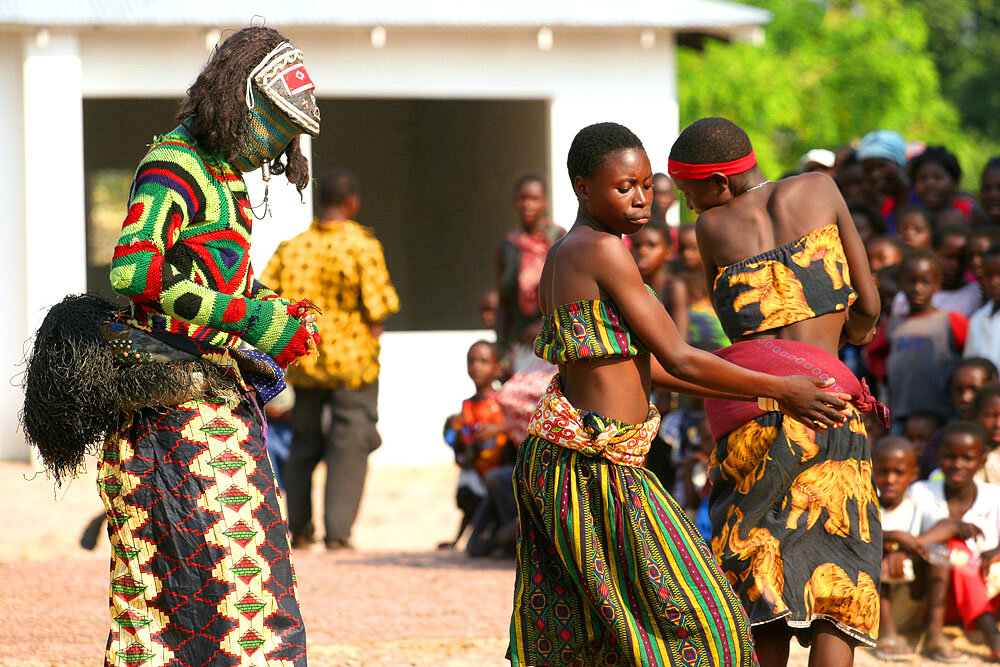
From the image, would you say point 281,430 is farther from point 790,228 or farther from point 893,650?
point 790,228

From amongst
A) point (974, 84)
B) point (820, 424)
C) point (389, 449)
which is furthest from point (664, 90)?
point (974, 84)

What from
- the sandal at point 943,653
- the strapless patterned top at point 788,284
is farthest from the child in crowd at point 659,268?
the strapless patterned top at point 788,284

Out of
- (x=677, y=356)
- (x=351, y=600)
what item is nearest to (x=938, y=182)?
(x=351, y=600)

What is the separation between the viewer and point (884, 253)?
7.08m

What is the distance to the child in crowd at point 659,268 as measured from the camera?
6.77 metres

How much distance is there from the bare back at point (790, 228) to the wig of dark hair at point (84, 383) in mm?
1486

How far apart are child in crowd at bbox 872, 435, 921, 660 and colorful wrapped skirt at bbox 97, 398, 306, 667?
2967 millimetres

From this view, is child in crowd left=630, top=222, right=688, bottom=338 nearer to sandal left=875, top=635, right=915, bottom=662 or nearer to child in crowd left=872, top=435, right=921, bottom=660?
child in crowd left=872, top=435, right=921, bottom=660

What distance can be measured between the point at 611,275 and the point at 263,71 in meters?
1.01

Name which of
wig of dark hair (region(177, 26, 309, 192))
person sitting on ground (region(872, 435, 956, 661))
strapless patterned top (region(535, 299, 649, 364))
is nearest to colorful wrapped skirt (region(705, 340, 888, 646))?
strapless patterned top (region(535, 299, 649, 364))

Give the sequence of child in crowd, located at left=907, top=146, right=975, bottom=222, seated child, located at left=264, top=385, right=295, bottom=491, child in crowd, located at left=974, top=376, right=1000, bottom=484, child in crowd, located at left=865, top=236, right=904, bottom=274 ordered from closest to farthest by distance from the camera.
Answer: child in crowd, located at left=974, top=376, right=1000, bottom=484 < child in crowd, located at left=865, top=236, right=904, bottom=274 < child in crowd, located at left=907, top=146, right=975, bottom=222 < seated child, located at left=264, top=385, right=295, bottom=491

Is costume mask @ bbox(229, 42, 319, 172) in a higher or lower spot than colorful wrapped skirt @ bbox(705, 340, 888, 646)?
higher

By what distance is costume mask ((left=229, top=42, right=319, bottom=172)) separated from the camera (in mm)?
3426

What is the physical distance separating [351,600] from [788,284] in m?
3.30
